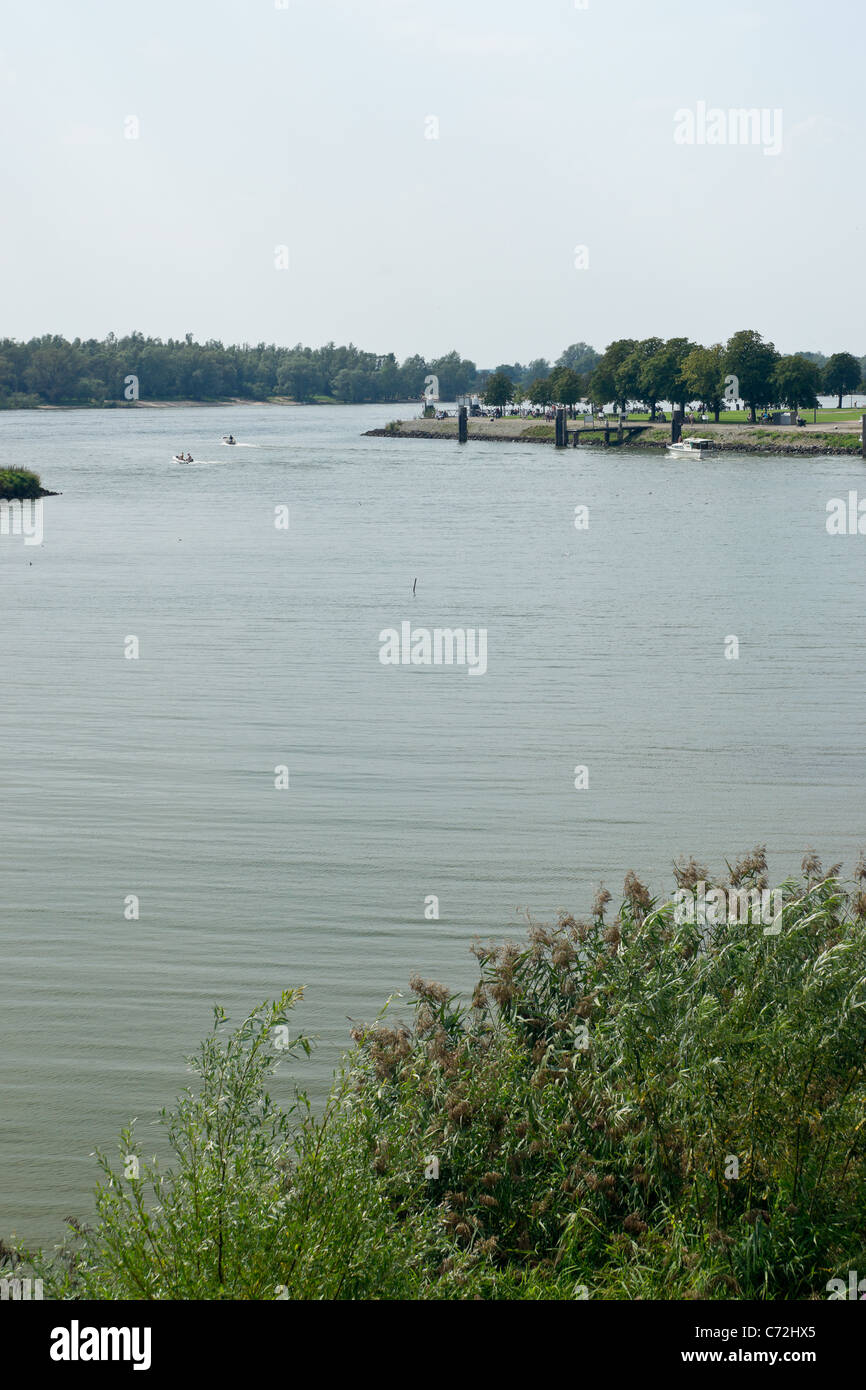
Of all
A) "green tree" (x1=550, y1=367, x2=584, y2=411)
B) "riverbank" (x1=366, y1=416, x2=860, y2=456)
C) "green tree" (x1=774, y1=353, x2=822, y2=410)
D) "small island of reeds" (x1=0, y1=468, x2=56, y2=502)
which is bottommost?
"small island of reeds" (x1=0, y1=468, x2=56, y2=502)

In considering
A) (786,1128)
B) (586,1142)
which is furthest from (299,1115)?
(786,1128)

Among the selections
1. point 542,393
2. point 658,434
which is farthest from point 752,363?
point 542,393

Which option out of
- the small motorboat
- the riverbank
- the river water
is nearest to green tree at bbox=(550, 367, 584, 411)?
the riverbank

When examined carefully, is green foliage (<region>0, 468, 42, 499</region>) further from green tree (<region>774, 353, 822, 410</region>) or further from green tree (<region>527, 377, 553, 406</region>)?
green tree (<region>527, 377, 553, 406</region>)

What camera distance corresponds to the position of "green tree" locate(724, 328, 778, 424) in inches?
5020

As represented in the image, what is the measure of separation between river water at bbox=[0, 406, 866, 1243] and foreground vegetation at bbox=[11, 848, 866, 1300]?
2.23 meters

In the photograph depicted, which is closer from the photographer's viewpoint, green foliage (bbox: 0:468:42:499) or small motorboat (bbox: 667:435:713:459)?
green foliage (bbox: 0:468:42:499)

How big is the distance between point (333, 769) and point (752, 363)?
114776mm

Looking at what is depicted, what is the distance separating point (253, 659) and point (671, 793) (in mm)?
13000

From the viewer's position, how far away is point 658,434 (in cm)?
13588

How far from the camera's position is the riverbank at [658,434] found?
11274cm

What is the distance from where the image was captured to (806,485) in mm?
83500

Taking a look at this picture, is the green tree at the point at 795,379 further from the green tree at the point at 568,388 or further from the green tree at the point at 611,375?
the green tree at the point at 568,388
